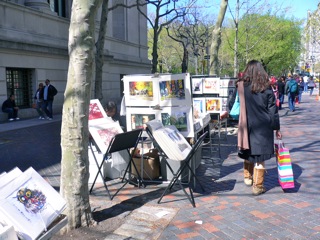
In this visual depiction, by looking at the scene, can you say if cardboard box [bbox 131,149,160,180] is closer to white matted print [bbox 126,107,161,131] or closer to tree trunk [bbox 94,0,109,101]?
white matted print [bbox 126,107,161,131]

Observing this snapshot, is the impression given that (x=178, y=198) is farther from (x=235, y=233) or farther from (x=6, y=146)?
(x=6, y=146)

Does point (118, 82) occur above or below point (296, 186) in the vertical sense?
above

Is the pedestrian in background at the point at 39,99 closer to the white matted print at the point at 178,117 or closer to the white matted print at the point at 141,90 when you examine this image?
the white matted print at the point at 141,90

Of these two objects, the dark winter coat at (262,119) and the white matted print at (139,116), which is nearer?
the dark winter coat at (262,119)

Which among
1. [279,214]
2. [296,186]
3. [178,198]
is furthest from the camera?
[296,186]

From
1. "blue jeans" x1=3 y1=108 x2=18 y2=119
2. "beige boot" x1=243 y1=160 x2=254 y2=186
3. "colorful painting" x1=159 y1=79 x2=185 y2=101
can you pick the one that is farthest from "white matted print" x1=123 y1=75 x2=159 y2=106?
"blue jeans" x1=3 y1=108 x2=18 y2=119

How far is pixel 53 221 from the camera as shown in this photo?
307cm

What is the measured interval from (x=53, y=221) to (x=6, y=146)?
22.3 ft

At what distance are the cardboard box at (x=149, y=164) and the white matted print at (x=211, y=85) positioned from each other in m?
5.14

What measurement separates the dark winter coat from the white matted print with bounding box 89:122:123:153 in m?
2.02

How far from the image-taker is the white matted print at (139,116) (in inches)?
242

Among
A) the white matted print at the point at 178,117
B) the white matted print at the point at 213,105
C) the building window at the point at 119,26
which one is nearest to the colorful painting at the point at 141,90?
the white matted print at the point at 178,117

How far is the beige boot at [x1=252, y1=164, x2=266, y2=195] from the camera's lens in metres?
5.11

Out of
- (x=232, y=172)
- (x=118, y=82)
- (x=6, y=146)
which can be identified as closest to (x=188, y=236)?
(x=232, y=172)
